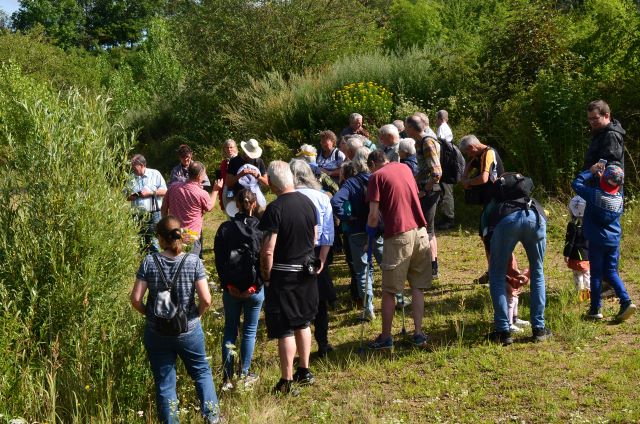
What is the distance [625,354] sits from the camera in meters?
6.22

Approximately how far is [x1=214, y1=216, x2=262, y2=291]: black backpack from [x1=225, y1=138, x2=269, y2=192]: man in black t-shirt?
3340mm

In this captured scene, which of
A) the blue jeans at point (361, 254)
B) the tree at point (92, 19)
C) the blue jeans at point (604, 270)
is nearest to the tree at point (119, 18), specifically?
the tree at point (92, 19)

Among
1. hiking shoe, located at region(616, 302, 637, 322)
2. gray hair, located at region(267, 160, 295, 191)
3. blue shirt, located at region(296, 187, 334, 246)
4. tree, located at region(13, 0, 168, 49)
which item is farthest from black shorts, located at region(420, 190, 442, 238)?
tree, located at region(13, 0, 168, 49)

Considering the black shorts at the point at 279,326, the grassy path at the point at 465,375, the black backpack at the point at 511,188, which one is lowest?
the grassy path at the point at 465,375

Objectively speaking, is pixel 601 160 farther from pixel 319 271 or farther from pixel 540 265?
pixel 319 271

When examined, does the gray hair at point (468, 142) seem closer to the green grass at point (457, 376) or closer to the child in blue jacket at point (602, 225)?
the child in blue jacket at point (602, 225)

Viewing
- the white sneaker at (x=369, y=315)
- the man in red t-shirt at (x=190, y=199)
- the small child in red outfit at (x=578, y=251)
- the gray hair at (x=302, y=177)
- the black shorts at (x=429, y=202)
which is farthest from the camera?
the black shorts at (x=429, y=202)

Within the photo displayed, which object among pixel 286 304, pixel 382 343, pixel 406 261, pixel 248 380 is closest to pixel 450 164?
pixel 406 261

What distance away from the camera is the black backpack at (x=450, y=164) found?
8.71 meters

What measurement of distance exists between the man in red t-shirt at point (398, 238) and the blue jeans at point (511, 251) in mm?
596

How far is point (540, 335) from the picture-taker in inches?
261

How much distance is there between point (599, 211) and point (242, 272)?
3270 mm

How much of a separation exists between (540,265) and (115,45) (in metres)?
65.6

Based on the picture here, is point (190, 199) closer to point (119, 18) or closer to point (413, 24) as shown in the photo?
point (413, 24)
